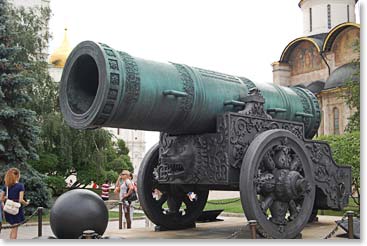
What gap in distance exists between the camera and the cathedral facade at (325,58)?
30.4m

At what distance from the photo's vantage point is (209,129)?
702cm

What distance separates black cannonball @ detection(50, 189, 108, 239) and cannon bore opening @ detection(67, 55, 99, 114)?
98 cm

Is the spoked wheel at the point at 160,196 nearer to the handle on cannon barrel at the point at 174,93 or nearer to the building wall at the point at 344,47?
the handle on cannon barrel at the point at 174,93

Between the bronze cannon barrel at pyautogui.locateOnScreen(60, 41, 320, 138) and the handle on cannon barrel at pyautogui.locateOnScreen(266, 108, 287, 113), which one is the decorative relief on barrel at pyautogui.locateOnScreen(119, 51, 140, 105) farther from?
the handle on cannon barrel at pyautogui.locateOnScreen(266, 108, 287, 113)

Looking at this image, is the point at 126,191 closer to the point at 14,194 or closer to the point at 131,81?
the point at 14,194

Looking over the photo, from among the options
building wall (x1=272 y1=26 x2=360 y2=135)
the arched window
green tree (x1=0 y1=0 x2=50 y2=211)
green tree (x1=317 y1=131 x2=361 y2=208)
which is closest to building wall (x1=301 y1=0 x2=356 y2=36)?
building wall (x1=272 y1=26 x2=360 y2=135)

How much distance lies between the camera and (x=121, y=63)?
588 centimetres

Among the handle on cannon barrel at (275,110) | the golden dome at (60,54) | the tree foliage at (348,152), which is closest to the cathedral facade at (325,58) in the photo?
the tree foliage at (348,152)

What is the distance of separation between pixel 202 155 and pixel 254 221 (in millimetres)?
1217

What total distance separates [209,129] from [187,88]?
27.6 inches

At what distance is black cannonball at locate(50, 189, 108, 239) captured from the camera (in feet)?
19.7

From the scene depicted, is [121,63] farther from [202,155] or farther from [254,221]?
[254,221]

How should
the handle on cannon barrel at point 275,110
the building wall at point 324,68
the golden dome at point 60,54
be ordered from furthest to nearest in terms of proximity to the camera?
the golden dome at point 60,54, the building wall at point 324,68, the handle on cannon barrel at point 275,110

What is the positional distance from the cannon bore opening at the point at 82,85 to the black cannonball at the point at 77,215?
0.98m
